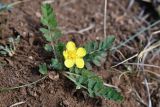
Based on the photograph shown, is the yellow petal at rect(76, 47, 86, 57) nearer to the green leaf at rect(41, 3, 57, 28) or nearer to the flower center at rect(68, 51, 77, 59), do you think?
the flower center at rect(68, 51, 77, 59)

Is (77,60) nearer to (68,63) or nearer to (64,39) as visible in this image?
(68,63)

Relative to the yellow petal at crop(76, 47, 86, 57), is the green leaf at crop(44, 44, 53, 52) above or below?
above

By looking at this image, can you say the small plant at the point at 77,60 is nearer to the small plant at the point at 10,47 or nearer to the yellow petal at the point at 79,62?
the yellow petal at the point at 79,62

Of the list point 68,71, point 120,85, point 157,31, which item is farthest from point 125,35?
point 68,71

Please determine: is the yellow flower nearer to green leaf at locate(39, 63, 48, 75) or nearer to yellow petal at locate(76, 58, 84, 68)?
yellow petal at locate(76, 58, 84, 68)

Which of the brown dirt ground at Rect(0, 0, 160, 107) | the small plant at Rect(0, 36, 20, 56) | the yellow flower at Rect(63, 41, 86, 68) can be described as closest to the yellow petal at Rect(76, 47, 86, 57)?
the yellow flower at Rect(63, 41, 86, 68)

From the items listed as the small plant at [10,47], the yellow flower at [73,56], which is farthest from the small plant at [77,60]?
the small plant at [10,47]

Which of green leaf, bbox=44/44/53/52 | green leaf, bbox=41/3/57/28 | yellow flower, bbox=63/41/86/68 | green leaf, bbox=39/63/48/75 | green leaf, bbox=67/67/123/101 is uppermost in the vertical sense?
green leaf, bbox=41/3/57/28

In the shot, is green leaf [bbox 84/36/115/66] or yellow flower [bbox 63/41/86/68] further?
green leaf [bbox 84/36/115/66]
